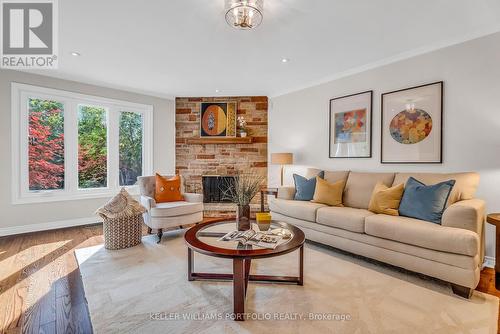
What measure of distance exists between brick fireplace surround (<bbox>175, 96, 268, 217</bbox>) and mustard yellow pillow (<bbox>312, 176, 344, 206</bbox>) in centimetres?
188

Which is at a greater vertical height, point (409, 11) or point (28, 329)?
point (409, 11)

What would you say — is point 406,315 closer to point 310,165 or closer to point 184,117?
point 310,165

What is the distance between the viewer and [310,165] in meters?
4.44

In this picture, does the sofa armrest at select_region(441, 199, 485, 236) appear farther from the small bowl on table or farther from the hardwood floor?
the small bowl on table

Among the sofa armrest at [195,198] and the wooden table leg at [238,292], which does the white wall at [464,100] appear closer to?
the sofa armrest at [195,198]

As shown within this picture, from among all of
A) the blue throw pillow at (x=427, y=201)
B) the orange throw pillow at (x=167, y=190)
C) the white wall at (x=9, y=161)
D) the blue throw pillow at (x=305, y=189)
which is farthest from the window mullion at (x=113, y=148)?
the blue throw pillow at (x=427, y=201)

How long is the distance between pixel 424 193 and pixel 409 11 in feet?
5.59

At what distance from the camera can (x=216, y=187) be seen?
519 centimetres

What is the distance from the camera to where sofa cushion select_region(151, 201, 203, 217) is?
328cm

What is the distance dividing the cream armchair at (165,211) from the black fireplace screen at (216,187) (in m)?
1.33

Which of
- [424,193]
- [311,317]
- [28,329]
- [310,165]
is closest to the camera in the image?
[28,329]

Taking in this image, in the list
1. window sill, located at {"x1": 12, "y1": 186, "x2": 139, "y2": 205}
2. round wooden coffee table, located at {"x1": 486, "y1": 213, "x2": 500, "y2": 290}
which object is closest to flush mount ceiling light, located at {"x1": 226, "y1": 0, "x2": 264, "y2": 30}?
round wooden coffee table, located at {"x1": 486, "y1": 213, "x2": 500, "y2": 290}

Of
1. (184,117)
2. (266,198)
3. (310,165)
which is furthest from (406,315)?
(184,117)

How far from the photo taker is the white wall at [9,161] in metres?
3.54
